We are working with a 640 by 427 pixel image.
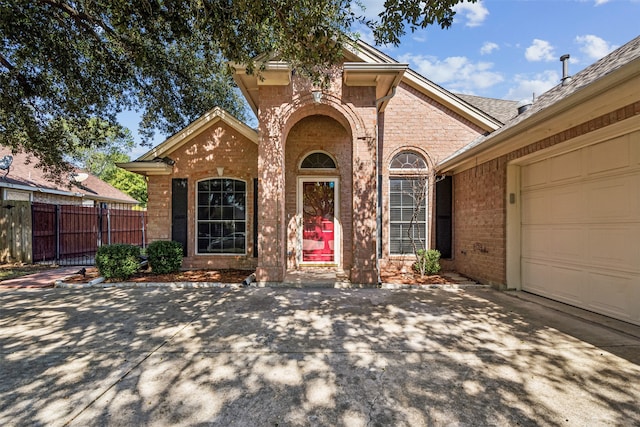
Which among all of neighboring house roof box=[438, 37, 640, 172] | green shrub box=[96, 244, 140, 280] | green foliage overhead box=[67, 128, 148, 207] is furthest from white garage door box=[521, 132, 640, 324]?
green foliage overhead box=[67, 128, 148, 207]

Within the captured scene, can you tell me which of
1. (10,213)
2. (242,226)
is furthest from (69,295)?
(10,213)

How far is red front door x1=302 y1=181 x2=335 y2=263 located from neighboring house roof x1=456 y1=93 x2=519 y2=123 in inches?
223

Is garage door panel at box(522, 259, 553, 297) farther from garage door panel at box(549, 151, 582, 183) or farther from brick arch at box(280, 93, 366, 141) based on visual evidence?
brick arch at box(280, 93, 366, 141)

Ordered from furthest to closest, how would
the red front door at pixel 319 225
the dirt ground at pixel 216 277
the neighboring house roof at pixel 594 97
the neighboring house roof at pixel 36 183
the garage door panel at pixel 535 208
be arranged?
the neighboring house roof at pixel 36 183, the red front door at pixel 319 225, the dirt ground at pixel 216 277, the garage door panel at pixel 535 208, the neighboring house roof at pixel 594 97

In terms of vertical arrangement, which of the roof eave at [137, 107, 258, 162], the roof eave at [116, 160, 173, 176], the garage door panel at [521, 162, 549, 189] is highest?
the roof eave at [137, 107, 258, 162]

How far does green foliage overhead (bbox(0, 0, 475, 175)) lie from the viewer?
4625 mm

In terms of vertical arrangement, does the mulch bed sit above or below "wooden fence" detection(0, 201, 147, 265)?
below

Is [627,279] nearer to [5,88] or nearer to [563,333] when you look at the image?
[563,333]

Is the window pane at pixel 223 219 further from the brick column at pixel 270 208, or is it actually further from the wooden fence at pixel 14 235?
the wooden fence at pixel 14 235

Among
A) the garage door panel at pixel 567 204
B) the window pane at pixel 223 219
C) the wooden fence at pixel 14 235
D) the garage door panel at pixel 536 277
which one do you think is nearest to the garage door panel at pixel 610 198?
the garage door panel at pixel 567 204

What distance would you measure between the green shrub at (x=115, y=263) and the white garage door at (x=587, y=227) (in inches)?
359

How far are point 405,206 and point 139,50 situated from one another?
7.59m

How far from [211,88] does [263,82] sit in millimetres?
Result: 7121

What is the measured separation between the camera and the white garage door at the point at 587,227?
421 cm
